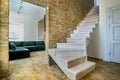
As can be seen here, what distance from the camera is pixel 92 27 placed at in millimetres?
4078

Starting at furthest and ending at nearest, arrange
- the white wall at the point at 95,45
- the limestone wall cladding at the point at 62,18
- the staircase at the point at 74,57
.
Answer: the white wall at the point at 95,45 < the limestone wall cladding at the point at 62,18 < the staircase at the point at 74,57

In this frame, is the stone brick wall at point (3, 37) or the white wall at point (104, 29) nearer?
the stone brick wall at point (3, 37)

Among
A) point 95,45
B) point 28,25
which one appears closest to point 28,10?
point 28,25

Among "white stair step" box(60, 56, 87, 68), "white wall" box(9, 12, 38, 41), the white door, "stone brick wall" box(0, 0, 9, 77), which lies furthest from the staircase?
"white wall" box(9, 12, 38, 41)

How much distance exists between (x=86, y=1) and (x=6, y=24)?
458cm

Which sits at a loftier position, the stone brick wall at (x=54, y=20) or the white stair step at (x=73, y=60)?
the stone brick wall at (x=54, y=20)

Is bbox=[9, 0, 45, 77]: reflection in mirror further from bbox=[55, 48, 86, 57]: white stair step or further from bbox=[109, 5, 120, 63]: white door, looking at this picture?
bbox=[109, 5, 120, 63]: white door

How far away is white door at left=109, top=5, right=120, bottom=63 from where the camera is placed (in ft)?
11.8

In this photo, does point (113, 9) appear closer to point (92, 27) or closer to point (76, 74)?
point (92, 27)

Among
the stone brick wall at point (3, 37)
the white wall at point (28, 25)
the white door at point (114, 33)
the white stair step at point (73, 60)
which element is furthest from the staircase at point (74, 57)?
the white wall at point (28, 25)

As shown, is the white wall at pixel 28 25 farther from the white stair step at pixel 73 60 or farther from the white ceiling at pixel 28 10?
the white stair step at pixel 73 60


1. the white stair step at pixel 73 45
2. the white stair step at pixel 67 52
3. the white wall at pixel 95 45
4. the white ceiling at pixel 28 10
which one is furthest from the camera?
the white ceiling at pixel 28 10

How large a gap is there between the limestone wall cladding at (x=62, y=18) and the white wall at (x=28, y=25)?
4.49 metres

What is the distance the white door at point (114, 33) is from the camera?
3.60m
